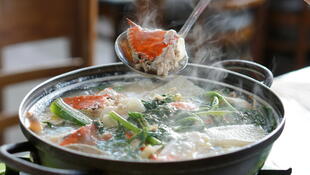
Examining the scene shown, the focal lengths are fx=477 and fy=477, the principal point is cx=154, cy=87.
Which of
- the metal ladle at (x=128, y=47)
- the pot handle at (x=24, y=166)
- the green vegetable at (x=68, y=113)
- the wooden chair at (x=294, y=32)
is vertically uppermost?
the metal ladle at (x=128, y=47)

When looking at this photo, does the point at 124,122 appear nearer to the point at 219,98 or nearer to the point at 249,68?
the point at 219,98

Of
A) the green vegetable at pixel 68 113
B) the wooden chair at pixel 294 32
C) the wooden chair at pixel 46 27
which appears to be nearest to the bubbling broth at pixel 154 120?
the green vegetable at pixel 68 113

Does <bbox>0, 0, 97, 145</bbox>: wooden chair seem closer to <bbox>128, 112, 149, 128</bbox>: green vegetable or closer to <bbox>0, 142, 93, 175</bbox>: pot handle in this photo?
<bbox>128, 112, 149, 128</bbox>: green vegetable

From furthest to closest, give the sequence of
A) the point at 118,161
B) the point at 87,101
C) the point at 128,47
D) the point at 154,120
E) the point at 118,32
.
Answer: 1. the point at 118,32
2. the point at 128,47
3. the point at 87,101
4. the point at 154,120
5. the point at 118,161

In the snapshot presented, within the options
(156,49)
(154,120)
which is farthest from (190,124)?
(156,49)

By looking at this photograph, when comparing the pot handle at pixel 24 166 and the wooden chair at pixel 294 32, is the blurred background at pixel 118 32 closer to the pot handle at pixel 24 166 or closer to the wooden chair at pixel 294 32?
the wooden chair at pixel 294 32

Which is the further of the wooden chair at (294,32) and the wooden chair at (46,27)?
the wooden chair at (294,32)
